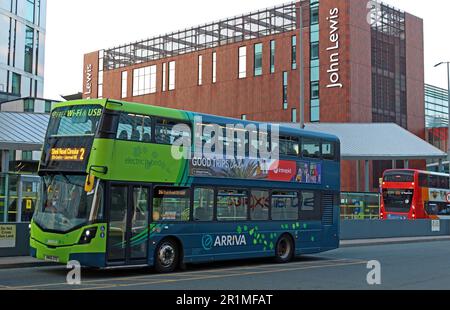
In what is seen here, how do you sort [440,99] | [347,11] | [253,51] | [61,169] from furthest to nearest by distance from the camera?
1. [440,99]
2. [253,51]
3. [347,11]
4. [61,169]

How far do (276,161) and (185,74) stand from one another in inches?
2448

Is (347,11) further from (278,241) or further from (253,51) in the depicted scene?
(278,241)

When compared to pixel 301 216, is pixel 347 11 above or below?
above

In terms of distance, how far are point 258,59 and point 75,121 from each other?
5838 cm

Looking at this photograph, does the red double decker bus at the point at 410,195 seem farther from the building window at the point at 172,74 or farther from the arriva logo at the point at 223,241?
the building window at the point at 172,74

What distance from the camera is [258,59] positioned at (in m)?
71.4

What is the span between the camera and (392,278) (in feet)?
48.8

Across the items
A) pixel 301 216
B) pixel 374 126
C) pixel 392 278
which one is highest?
pixel 374 126

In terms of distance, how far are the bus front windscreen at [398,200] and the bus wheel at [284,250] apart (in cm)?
2218

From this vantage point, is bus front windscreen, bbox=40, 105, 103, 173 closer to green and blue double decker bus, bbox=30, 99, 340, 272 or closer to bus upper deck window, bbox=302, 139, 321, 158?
green and blue double decker bus, bbox=30, 99, 340, 272

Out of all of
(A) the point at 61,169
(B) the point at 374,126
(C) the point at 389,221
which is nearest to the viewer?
(A) the point at 61,169

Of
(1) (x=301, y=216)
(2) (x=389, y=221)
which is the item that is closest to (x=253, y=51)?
(2) (x=389, y=221)
